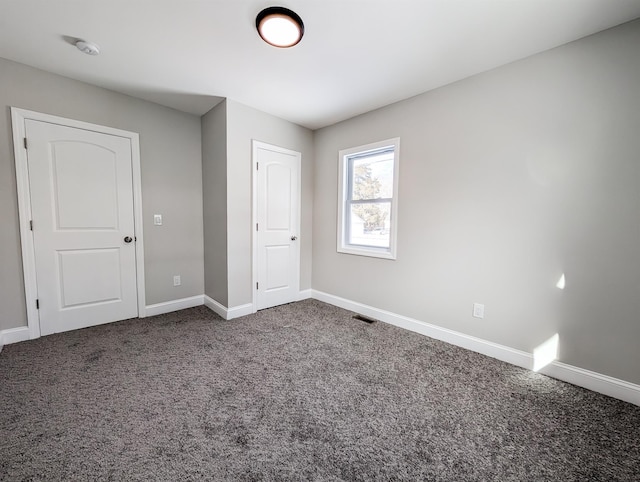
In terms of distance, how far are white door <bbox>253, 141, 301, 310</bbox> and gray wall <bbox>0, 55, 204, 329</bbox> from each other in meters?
0.90

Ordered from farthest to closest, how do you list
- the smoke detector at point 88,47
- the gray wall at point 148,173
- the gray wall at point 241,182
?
1. the gray wall at point 241,182
2. the gray wall at point 148,173
3. the smoke detector at point 88,47

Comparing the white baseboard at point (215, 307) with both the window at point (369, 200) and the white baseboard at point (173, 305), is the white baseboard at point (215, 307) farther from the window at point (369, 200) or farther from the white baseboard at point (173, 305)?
the window at point (369, 200)

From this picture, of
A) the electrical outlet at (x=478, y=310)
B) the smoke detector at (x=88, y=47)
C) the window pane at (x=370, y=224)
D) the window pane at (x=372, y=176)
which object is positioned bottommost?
the electrical outlet at (x=478, y=310)

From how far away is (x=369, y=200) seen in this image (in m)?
3.32

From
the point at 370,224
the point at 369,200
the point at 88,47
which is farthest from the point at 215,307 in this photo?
the point at 88,47

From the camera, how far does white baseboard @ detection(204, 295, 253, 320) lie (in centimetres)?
310

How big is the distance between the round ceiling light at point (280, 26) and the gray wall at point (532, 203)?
5.00ft

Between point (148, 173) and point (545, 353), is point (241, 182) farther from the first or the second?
point (545, 353)

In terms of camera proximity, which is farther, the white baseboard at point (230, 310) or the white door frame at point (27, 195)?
the white baseboard at point (230, 310)

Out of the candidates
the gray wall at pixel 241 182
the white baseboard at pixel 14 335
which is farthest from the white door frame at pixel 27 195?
the gray wall at pixel 241 182

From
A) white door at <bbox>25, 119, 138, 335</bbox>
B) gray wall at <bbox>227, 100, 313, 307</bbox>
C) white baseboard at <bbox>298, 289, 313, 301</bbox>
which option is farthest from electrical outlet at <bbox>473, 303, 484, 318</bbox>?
white door at <bbox>25, 119, 138, 335</bbox>

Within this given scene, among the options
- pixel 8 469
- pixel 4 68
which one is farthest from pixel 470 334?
pixel 4 68

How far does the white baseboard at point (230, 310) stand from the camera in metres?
3.10

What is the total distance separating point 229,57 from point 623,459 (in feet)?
12.0
